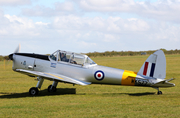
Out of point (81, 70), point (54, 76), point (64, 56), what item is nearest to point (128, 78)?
point (81, 70)

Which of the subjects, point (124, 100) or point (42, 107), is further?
point (124, 100)

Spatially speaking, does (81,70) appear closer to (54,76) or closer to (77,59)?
(77,59)

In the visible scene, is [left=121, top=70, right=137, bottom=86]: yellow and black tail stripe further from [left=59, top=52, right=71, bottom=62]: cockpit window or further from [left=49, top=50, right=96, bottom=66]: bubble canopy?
[left=59, top=52, right=71, bottom=62]: cockpit window

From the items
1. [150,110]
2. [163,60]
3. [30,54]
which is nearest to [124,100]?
[150,110]

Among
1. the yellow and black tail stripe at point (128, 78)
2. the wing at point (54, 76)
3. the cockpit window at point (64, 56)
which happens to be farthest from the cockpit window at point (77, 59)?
the yellow and black tail stripe at point (128, 78)

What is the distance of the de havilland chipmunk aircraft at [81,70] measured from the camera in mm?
10125

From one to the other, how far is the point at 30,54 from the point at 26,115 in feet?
17.1

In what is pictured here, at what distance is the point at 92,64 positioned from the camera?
11086mm

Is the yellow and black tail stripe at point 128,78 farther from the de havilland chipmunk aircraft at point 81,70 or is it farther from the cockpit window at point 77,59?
the cockpit window at point 77,59

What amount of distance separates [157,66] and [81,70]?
3.50 metres

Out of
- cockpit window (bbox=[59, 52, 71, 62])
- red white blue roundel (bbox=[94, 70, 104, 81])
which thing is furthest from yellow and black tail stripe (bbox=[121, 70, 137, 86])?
cockpit window (bbox=[59, 52, 71, 62])

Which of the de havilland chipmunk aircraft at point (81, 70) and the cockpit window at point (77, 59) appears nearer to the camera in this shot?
the de havilland chipmunk aircraft at point (81, 70)

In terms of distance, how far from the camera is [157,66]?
10.1m

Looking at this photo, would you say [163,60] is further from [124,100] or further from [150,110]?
[150,110]
